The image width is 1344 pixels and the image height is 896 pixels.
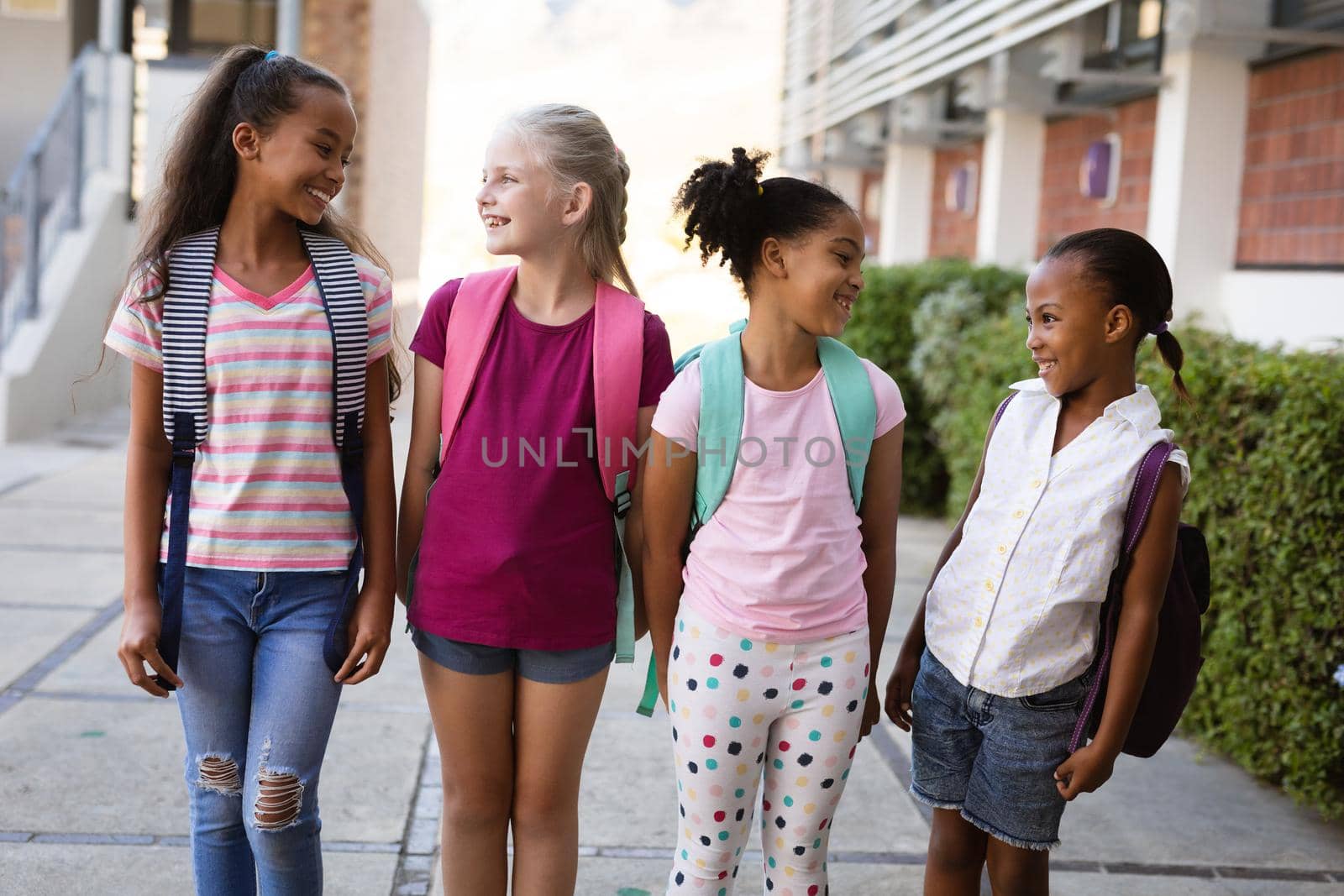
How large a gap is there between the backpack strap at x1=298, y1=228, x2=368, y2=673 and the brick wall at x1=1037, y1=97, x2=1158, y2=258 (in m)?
5.33

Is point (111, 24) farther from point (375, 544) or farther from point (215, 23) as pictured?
point (375, 544)

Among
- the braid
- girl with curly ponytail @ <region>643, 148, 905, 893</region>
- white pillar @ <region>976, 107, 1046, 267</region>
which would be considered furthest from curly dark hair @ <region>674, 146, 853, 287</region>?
white pillar @ <region>976, 107, 1046, 267</region>

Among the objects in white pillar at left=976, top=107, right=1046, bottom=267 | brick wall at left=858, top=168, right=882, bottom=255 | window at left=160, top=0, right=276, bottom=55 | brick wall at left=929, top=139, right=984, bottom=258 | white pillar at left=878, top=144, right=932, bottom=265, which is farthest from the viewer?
brick wall at left=858, top=168, right=882, bottom=255

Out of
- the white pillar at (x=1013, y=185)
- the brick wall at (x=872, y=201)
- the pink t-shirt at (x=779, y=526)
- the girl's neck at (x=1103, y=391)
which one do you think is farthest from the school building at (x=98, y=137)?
the girl's neck at (x=1103, y=391)

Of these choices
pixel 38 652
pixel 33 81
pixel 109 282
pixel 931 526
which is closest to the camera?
pixel 38 652

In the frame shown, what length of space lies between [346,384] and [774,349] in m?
0.72

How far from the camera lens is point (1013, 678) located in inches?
87.1

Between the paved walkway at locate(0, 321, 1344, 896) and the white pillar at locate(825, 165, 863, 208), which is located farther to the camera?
the white pillar at locate(825, 165, 863, 208)

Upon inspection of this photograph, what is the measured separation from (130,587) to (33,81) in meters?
11.9

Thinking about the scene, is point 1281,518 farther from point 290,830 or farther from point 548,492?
point 290,830

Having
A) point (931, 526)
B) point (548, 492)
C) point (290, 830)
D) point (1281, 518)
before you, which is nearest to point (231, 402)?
point (548, 492)

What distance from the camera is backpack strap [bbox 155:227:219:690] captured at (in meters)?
2.14

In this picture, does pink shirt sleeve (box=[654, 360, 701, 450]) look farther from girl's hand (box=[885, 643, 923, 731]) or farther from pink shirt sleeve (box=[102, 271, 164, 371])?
pink shirt sleeve (box=[102, 271, 164, 371])

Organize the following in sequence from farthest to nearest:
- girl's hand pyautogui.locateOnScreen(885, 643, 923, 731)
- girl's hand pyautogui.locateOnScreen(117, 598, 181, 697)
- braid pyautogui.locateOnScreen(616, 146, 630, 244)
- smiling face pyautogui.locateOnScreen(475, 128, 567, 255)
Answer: girl's hand pyautogui.locateOnScreen(885, 643, 923, 731) < braid pyautogui.locateOnScreen(616, 146, 630, 244) < smiling face pyautogui.locateOnScreen(475, 128, 567, 255) < girl's hand pyautogui.locateOnScreen(117, 598, 181, 697)
